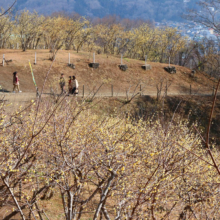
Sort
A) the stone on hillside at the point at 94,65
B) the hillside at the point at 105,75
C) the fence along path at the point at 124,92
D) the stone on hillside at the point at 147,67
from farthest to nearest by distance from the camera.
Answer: the stone on hillside at the point at 147,67, the stone on hillside at the point at 94,65, the hillside at the point at 105,75, the fence along path at the point at 124,92

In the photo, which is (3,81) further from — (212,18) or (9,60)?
(212,18)

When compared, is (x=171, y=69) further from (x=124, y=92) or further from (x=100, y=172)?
(x=100, y=172)

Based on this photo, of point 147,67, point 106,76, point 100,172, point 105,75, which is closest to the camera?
point 100,172

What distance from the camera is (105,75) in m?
27.9

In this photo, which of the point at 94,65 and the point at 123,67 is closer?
the point at 94,65

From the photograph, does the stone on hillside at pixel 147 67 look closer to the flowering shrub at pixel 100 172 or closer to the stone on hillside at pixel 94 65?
the stone on hillside at pixel 94 65

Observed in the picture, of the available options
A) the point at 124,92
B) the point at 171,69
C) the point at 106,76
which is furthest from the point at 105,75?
the point at 171,69

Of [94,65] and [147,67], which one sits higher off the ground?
[94,65]

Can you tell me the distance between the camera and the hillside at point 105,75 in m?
23.9

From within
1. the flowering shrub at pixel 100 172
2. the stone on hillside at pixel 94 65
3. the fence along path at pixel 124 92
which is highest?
the flowering shrub at pixel 100 172

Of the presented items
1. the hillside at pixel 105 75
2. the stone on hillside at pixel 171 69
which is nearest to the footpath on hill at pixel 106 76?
the hillside at pixel 105 75

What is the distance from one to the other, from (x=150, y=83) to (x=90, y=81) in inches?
256

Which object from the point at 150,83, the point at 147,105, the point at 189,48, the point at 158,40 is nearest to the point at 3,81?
the point at 147,105

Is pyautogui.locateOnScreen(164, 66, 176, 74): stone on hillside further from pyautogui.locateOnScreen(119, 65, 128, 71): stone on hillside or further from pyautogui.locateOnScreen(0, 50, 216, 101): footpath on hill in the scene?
pyautogui.locateOnScreen(119, 65, 128, 71): stone on hillside
